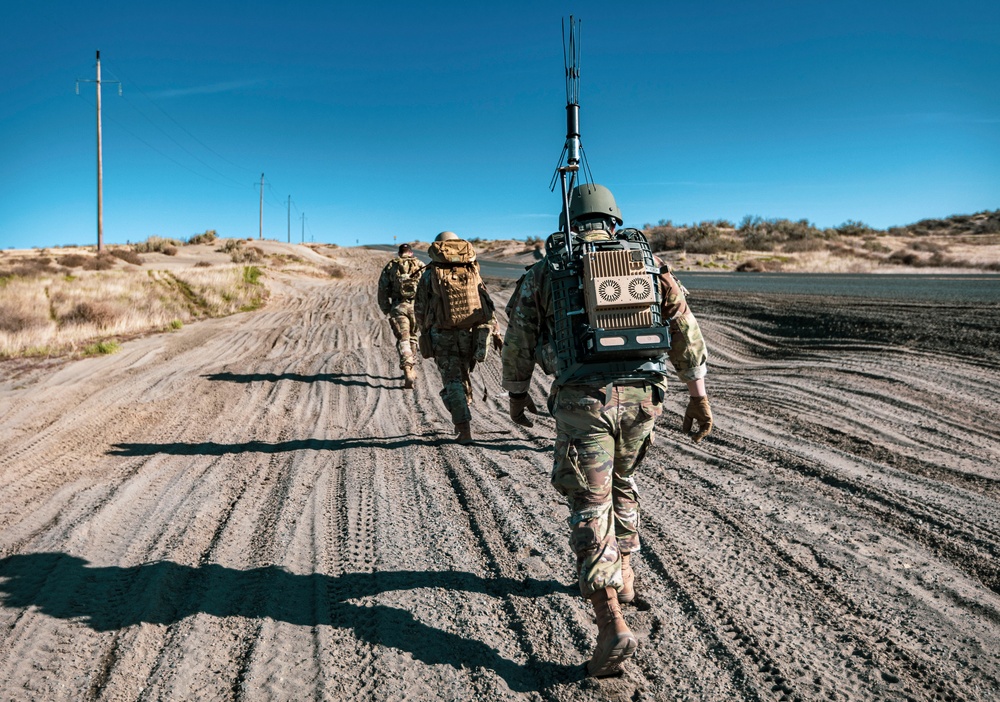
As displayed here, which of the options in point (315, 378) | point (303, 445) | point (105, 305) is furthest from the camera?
point (105, 305)

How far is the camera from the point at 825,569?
381 cm

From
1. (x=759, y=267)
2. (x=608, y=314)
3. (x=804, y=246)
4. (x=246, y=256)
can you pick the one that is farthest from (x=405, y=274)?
(x=804, y=246)

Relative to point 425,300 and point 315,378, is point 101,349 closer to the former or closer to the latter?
point 315,378

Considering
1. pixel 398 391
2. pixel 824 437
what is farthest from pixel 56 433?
pixel 824 437

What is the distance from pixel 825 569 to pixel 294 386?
806 centimetres

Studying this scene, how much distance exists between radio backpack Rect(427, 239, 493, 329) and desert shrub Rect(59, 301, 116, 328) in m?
12.9

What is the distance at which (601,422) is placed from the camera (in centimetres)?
294

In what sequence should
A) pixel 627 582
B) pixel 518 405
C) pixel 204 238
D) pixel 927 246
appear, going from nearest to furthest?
pixel 627 582
pixel 518 405
pixel 927 246
pixel 204 238

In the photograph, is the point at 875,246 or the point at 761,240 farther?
the point at 761,240

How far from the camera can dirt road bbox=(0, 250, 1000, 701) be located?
297 centimetres

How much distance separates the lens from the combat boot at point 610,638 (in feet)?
9.00

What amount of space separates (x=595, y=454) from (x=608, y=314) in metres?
0.65

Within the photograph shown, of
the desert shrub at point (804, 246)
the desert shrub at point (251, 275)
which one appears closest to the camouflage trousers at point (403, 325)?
the desert shrub at point (251, 275)

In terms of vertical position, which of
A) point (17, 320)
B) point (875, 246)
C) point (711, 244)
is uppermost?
point (711, 244)
